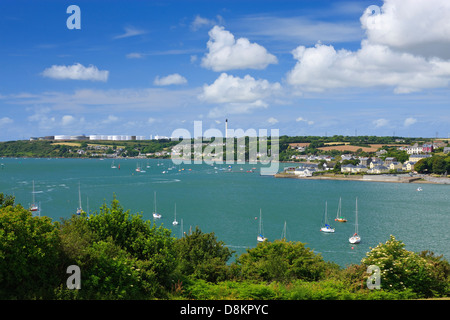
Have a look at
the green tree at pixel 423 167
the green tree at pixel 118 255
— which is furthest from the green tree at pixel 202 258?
the green tree at pixel 423 167

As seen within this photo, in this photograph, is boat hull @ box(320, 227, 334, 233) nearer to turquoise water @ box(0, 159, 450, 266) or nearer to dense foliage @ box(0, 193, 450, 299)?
turquoise water @ box(0, 159, 450, 266)

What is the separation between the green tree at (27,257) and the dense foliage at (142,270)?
18 mm

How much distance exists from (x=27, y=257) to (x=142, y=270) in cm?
254

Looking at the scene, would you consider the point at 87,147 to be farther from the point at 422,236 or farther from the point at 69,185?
the point at 422,236

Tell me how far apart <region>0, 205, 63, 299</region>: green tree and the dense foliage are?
0.02 m

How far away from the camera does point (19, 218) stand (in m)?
7.99

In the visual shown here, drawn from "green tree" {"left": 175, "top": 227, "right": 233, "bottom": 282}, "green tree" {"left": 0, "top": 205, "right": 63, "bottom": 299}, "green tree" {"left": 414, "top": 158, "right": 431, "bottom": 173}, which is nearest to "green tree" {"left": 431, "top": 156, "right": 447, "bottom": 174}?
"green tree" {"left": 414, "top": 158, "right": 431, "bottom": 173}

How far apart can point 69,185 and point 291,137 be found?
369 ft

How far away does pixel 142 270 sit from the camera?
9102 millimetres

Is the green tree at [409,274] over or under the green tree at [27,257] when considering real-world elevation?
under

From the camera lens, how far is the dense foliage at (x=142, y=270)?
7.85m

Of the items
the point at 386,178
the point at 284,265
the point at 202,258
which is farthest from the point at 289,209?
the point at 386,178

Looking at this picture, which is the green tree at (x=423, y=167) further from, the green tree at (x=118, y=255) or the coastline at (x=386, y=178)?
the green tree at (x=118, y=255)
